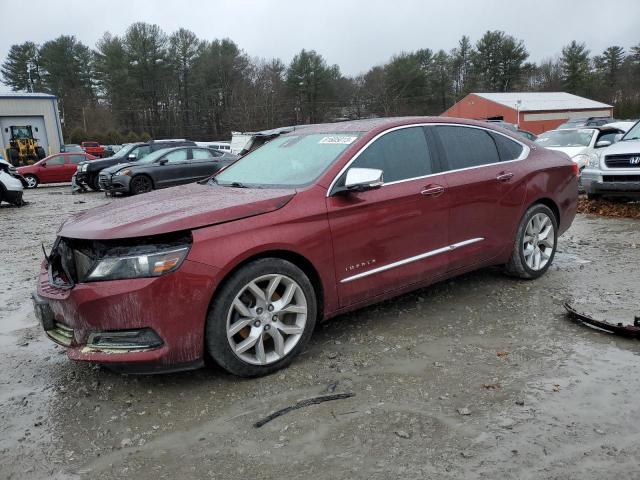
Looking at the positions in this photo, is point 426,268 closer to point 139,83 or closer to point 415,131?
point 415,131

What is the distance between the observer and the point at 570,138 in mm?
13477

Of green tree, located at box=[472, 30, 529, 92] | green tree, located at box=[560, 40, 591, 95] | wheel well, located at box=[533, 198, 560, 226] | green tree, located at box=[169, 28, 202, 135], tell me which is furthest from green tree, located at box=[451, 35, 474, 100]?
wheel well, located at box=[533, 198, 560, 226]

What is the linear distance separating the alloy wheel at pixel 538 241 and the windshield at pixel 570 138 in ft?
29.0

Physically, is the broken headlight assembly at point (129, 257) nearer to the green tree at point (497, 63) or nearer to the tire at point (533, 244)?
the tire at point (533, 244)

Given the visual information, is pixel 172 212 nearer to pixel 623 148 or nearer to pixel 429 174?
pixel 429 174

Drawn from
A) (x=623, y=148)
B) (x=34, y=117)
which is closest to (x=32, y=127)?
(x=34, y=117)

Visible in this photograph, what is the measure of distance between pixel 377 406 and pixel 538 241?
304 centimetres

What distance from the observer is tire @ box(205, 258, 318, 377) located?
3.19 m

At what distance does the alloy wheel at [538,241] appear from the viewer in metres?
5.13

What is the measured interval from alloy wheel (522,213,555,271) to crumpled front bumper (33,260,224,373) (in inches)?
131

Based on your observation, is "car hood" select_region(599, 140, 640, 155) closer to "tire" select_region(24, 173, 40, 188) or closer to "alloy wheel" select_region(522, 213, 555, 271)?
"alloy wheel" select_region(522, 213, 555, 271)

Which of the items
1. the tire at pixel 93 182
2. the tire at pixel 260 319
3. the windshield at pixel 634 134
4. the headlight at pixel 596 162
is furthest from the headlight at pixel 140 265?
the tire at pixel 93 182

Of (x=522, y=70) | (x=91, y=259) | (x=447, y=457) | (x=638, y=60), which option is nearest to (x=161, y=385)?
(x=91, y=259)

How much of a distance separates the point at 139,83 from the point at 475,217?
63491 millimetres
